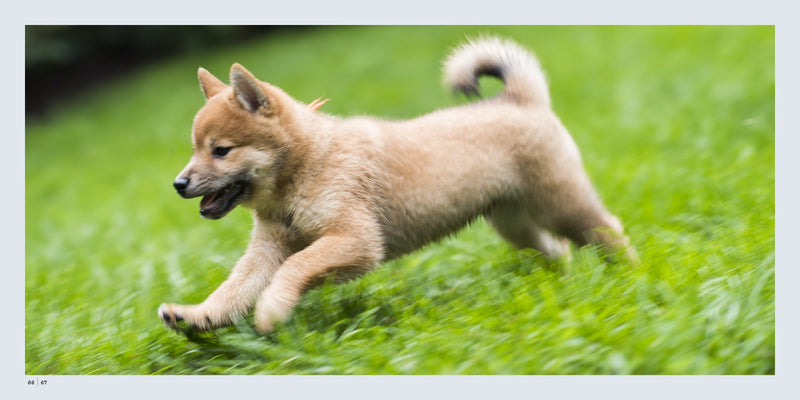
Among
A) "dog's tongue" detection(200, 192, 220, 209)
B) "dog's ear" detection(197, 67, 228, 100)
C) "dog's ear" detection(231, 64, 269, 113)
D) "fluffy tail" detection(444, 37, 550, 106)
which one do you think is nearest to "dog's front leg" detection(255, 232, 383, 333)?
"dog's tongue" detection(200, 192, 220, 209)

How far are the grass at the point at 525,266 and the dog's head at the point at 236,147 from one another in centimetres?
62

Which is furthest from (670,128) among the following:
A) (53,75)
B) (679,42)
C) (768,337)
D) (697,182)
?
(53,75)

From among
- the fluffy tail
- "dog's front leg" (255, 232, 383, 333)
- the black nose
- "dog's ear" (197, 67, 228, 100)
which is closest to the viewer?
"dog's front leg" (255, 232, 383, 333)

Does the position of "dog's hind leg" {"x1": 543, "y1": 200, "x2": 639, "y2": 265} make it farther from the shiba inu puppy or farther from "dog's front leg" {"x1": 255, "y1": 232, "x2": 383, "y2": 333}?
"dog's front leg" {"x1": 255, "y1": 232, "x2": 383, "y2": 333}

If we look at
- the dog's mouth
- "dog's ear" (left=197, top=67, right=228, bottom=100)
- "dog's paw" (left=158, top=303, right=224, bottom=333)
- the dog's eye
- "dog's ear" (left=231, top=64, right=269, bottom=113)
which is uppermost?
"dog's ear" (left=197, top=67, right=228, bottom=100)

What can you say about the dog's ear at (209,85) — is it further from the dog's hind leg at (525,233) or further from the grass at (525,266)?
the dog's hind leg at (525,233)

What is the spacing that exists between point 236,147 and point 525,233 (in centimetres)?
187

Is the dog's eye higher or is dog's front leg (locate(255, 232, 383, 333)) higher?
the dog's eye

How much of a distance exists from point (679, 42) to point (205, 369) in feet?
27.6

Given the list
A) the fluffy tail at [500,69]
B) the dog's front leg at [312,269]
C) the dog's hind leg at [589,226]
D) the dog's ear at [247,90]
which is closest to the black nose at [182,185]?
the dog's ear at [247,90]

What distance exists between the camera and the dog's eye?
11.8 ft

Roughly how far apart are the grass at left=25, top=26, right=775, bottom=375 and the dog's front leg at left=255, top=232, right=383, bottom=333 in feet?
0.59

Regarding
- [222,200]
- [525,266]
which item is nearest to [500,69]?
[525,266]

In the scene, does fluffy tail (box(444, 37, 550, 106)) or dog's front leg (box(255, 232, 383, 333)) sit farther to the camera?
fluffy tail (box(444, 37, 550, 106))
